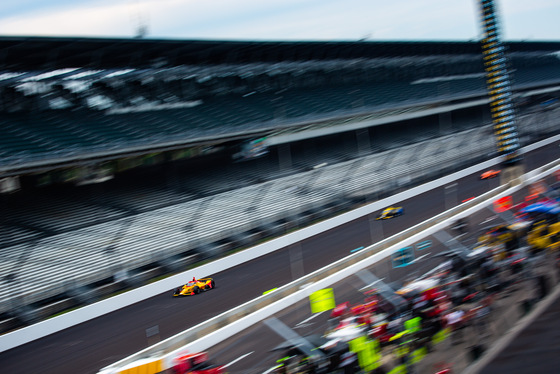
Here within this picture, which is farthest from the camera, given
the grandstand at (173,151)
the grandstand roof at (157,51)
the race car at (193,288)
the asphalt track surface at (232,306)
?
the grandstand roof at (157,51)

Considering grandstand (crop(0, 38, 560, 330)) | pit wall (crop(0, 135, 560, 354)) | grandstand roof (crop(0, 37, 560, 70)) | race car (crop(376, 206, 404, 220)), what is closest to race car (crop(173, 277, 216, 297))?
pit wall (crop(0, 135, 560, 354))

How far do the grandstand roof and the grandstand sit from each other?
0.07m

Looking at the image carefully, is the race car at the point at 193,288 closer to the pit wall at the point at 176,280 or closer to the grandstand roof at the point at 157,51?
the pit wall at the point at 176,280

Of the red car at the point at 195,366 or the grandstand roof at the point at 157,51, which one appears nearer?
the red car at the point at 195,366

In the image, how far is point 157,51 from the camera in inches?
814

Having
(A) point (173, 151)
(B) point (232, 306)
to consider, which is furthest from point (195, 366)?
(A) point (173, 151)

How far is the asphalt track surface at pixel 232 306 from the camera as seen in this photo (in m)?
6.75

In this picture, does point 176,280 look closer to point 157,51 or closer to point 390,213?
point 390,213

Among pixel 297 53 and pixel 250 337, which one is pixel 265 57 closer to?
pixel 297 53

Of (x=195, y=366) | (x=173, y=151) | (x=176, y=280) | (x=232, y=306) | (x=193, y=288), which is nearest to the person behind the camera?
(x=195, y=366)

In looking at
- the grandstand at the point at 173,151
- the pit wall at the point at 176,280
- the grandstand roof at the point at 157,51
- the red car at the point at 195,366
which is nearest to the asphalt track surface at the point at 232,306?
the red car at the point at 195,366

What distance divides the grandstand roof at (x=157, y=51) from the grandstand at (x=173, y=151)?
0.23 ft

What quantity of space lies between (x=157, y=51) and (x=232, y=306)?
1131cm

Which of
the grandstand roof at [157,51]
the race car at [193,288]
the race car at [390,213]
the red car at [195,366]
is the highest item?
the grandstand roof at [157,51]
